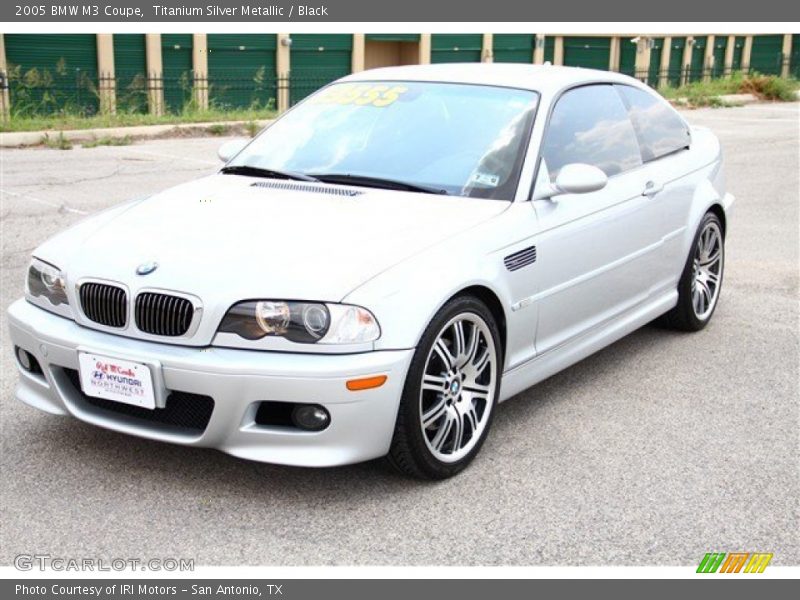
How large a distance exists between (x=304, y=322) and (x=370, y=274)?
31 centimetres

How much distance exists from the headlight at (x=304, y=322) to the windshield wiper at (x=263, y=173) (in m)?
1.35


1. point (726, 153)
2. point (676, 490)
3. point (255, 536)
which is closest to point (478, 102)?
point (676, 490)

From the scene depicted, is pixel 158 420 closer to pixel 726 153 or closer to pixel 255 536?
pixel 255 536

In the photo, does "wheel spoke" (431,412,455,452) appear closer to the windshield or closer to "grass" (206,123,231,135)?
the windshield

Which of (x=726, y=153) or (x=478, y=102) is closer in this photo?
(x=478, y=102)

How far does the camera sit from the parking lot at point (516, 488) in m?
3.80

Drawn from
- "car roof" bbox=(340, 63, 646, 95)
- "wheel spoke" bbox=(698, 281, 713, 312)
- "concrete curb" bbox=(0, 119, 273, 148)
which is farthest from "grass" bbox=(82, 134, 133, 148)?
"wheel spoke" bbox=(698, 281, 713, 312)

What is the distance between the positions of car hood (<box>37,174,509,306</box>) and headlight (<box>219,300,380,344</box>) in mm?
38

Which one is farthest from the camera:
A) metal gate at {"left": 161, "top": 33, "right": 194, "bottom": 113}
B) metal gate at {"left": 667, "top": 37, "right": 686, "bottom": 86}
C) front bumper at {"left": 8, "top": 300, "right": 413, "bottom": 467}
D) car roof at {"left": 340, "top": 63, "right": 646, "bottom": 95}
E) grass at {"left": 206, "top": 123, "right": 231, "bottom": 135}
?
metal gate at {"left": 667, "top": 37, "right": 686, "bottom": 86}

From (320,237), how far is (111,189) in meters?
7.90

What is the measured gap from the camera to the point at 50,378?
14.2ft

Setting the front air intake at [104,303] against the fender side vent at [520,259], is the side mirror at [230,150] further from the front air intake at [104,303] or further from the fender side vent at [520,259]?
the fender side vent at [520,259]

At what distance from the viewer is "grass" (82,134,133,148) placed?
15.8 m

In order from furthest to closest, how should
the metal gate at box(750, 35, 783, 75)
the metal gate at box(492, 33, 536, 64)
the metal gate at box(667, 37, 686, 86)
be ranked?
the metal gate at box(750, 35, 783, 75), the metal gate at box(667, 37, 686, 86), the metal gate at box(492, 33, 536, 64)
